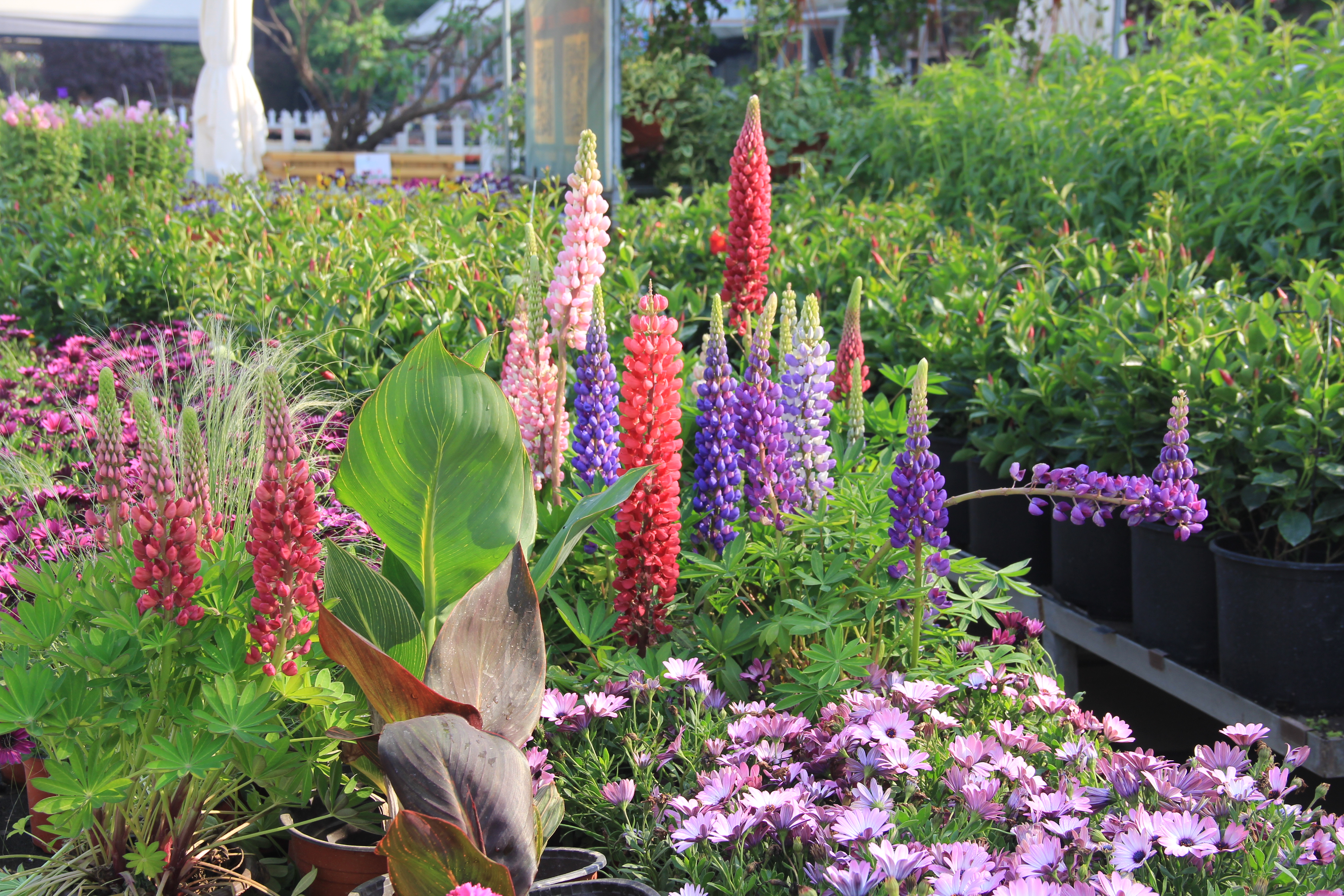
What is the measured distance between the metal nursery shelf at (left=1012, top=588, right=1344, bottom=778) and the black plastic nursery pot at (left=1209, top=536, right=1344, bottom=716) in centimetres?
7

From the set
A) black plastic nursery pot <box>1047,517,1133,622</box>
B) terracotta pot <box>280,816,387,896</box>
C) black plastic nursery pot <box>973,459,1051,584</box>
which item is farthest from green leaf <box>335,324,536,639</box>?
black plastic nursery pot <box>973,459,1051,584</box>

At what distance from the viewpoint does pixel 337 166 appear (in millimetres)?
13586

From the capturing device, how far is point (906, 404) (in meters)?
2.66

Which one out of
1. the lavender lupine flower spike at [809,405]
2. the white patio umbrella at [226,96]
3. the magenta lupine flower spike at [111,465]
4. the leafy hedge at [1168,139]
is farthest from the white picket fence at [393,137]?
the magenta lupine flower spike at [111,465]

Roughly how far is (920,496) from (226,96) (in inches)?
455

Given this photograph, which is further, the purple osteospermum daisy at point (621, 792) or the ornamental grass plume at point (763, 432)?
Answer: the ornamental grass plume at point (763, 432)

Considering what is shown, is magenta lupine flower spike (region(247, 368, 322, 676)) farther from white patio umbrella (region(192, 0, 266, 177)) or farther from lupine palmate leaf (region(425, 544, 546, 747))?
white patio umbrella (region(192, 0, 266, 177))

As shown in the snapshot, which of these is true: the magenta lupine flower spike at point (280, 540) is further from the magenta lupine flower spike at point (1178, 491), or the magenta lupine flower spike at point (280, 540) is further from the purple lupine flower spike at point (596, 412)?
the magenta lupine flower spike at point (1178, 491)

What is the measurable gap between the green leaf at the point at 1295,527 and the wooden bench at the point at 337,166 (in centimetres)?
1158

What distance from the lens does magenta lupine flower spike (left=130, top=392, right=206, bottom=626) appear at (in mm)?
→ 1293


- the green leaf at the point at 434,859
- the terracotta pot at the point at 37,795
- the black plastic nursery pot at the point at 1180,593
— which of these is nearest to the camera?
the green leaf at the point at 434,859

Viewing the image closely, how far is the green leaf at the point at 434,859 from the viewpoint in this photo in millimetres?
1089

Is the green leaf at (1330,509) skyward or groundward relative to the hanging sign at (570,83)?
groundward

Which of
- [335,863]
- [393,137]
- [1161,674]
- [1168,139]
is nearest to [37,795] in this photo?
[335,863]
